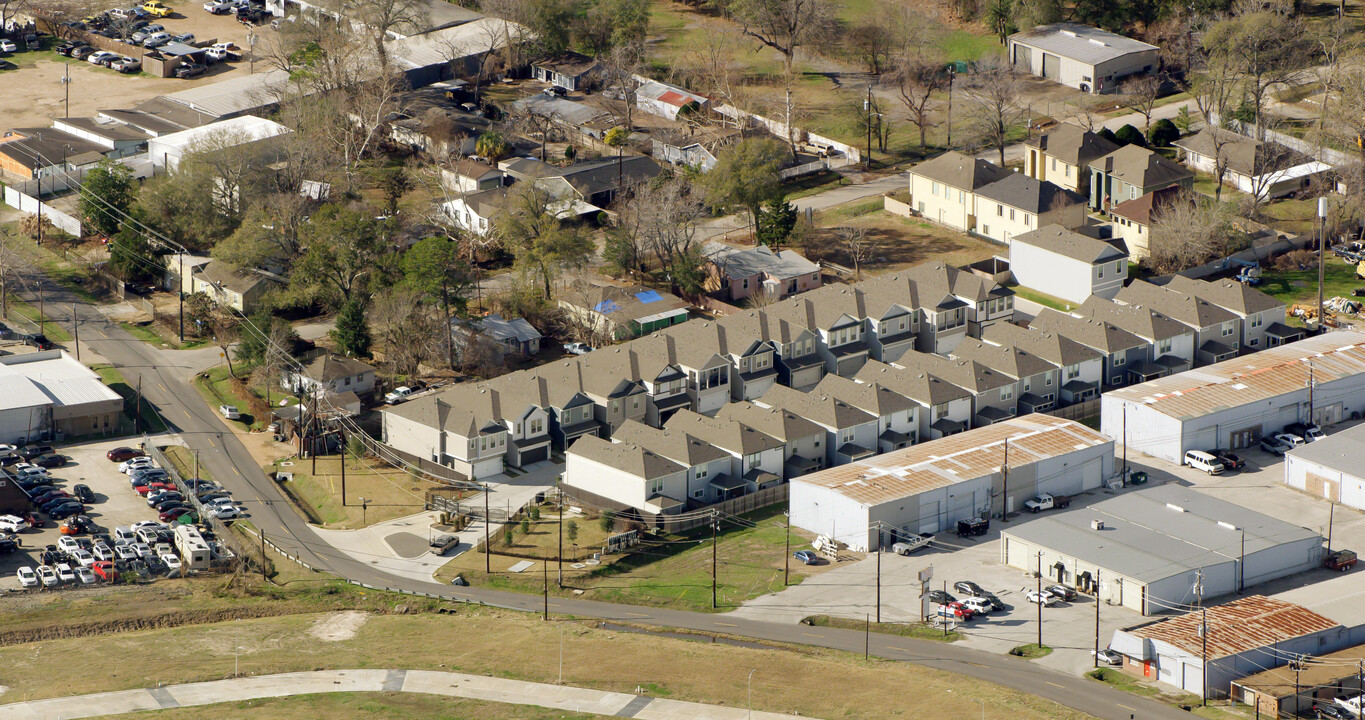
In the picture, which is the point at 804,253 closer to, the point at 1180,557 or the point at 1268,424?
the point at 1268,424

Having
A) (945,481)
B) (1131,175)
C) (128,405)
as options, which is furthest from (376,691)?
(1131,175)

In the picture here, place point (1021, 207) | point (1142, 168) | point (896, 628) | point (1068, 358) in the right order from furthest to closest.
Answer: point (1142, 168) < point (1021, 207) < point (1068, 358) < point (896, 628)

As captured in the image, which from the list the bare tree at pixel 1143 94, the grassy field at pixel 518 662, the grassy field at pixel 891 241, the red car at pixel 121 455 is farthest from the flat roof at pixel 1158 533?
the bare tree at pixel 1143 94

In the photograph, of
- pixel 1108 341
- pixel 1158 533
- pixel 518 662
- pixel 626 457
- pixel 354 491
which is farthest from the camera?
pixel 1108 341

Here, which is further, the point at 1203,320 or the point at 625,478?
the point at 1203,320

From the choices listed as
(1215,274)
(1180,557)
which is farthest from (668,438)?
(1215,274)

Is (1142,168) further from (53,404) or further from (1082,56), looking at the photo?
(53,404)

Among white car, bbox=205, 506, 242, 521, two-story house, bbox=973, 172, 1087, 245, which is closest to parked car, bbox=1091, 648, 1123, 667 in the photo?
white car, bbox=205, 506, 242, 521

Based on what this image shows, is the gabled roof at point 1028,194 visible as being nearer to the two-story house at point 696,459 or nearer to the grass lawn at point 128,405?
the two-story house at point 696,459
